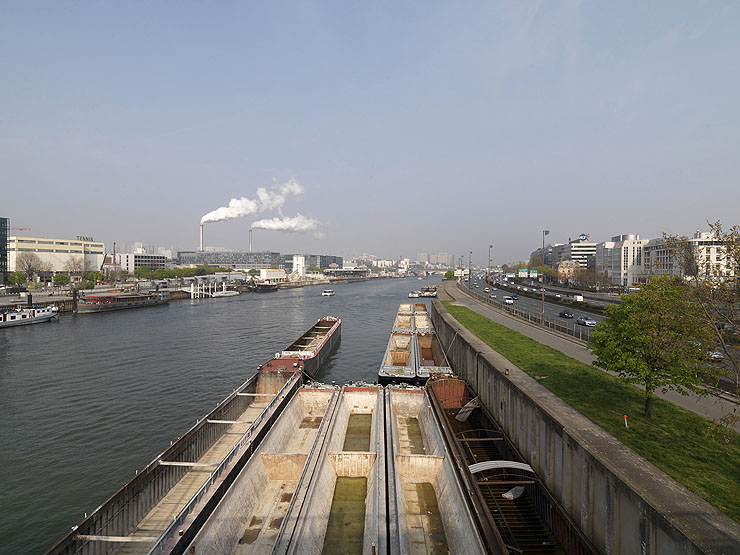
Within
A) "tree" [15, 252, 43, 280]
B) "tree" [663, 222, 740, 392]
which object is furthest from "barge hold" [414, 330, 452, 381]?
"tree" [15, 252, 43, 280]

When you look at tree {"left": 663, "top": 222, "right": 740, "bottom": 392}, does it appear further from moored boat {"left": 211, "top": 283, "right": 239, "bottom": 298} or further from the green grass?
moored boat {"left": 211, "top": 283, "right": 239, "bottom": 298}

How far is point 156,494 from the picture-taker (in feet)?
46.0

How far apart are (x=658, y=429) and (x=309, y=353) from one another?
2575 centimetres

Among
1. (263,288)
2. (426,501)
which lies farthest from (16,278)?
(426,501)

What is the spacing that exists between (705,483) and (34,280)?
160 metres

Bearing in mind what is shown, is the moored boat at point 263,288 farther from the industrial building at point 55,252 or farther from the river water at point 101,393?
the river water at point 101,393

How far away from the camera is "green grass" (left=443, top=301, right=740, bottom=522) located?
10.0m

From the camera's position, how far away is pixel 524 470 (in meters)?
15.1

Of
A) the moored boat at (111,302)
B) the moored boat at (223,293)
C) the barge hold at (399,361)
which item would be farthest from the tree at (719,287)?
the moored boat at (223,293)

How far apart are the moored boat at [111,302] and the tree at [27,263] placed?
2162 inches

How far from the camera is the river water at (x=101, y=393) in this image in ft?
53.6

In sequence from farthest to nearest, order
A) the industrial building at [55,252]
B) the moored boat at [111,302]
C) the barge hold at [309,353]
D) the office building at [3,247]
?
1. the industrial building at [55,252]
2. the office building at [3,247]
3. the moored boat at [111,302]
4. the barge hold at [309,353]

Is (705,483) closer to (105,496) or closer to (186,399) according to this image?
(105,496)

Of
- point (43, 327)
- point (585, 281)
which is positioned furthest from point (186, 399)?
point (585, 281)
